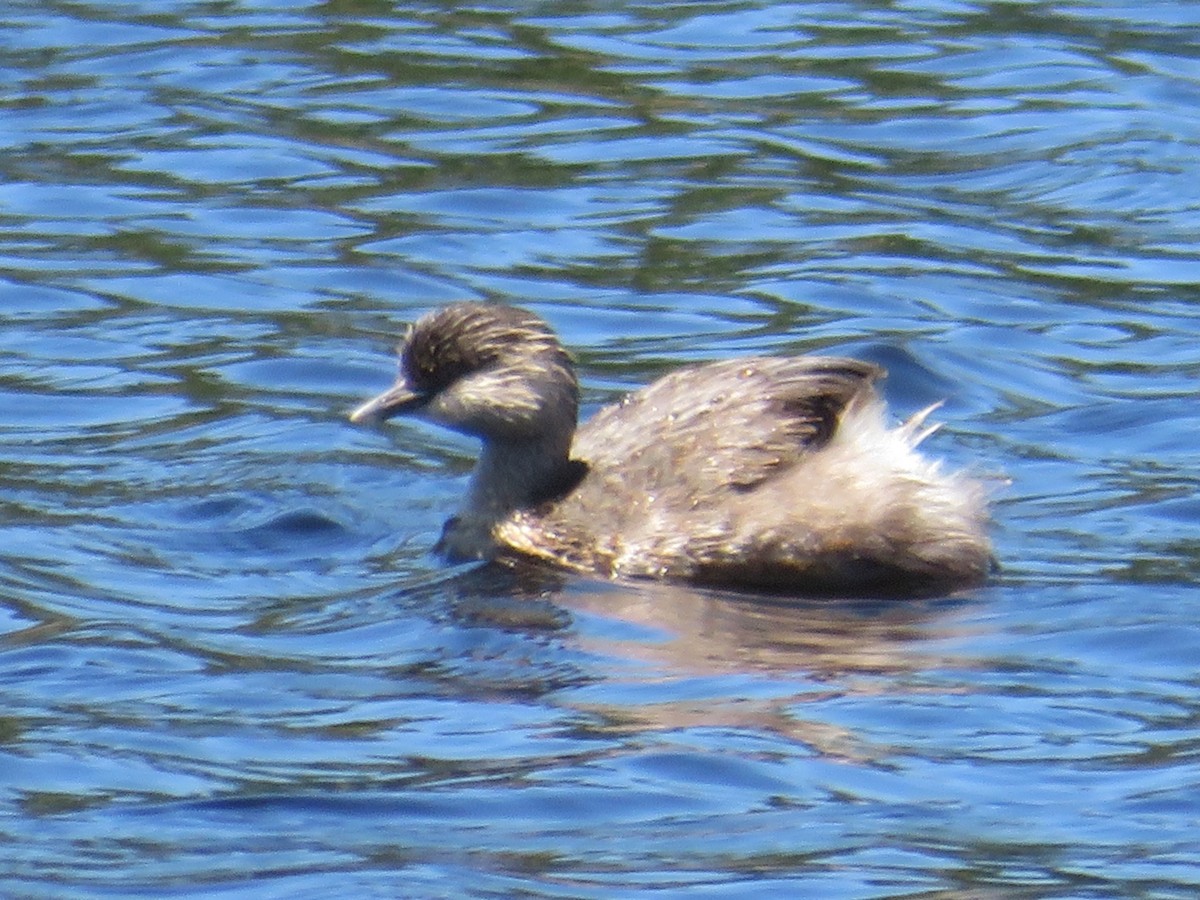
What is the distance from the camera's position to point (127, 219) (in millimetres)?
13430

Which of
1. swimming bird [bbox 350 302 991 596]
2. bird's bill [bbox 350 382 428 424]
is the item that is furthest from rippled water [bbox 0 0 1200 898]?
bird's bill [bbox 350 382 428 424]

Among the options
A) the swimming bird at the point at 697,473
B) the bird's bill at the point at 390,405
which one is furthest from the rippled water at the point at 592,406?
the bird's bill at the point at 390,405

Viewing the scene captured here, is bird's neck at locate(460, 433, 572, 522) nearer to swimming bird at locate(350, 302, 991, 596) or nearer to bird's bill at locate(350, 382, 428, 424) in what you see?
swimming bird at locate(350, 302, 991, 596)

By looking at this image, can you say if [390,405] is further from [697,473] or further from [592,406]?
[592,406]

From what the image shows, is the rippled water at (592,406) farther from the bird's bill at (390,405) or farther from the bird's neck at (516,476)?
the bird's bill at (390,405)

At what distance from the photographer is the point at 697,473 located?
9469 mm

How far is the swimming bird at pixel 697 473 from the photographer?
30.2ft

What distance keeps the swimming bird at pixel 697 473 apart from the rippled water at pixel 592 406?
0.59ft

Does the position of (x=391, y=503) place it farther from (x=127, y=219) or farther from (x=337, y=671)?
(x=127, y=219)

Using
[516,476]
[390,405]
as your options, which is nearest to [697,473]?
[516,476]

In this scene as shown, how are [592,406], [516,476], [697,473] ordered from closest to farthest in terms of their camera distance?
[697,473] < [516,476] < [592,406]

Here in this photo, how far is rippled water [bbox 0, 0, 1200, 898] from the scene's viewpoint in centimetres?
697

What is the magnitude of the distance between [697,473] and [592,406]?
196cm

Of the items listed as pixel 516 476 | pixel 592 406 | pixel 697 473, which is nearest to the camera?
pixel 697 473
